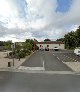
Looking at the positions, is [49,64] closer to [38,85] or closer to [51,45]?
[38,85]

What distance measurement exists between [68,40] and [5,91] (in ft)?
203

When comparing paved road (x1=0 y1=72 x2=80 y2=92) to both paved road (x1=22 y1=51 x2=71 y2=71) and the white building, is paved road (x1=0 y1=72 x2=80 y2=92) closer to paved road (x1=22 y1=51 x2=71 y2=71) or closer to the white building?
paved road (x1=22 y1=51 x2=71 y2=71)

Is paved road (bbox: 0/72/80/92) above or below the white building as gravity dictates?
below

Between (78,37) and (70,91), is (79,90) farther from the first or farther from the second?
(78,37)

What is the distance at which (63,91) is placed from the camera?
36.0 ft

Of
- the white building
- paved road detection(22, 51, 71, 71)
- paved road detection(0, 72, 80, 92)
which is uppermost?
the white building

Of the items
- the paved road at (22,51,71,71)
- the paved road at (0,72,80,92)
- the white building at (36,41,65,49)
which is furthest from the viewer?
the white building at (36,41,65,49)

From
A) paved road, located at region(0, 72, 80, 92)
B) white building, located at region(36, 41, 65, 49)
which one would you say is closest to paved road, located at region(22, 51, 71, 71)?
paved road, located at region(0, 72, 80, 92)

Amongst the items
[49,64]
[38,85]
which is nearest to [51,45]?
[49,64]

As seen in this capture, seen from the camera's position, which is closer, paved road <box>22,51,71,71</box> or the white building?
paved road <box>22,51,71,71</box>

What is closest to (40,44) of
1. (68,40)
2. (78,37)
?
(68,40)

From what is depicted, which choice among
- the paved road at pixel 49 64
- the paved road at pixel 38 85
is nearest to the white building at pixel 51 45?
the paved road at pixel 49 64

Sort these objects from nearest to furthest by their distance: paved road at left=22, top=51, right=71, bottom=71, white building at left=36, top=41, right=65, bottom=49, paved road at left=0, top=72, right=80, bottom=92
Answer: paved road at left=0, top=72, right=80, bottom=92 < paved road at left=22, top=51, right=71, bottom=71 < white building at left=36, top=41, right=65, bottom=49

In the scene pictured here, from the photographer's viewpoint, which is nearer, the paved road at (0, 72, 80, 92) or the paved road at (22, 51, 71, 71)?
the paved road at (0, 72, 80, 92)
